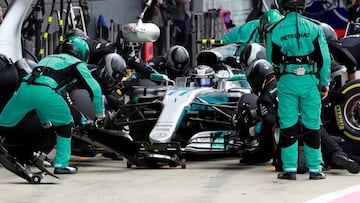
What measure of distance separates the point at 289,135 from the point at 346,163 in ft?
2.75

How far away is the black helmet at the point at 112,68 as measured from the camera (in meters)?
13.4

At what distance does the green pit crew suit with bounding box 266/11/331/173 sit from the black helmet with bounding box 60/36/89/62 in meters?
2.67

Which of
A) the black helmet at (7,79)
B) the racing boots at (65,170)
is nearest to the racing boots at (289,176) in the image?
the racing boots at (65,170)

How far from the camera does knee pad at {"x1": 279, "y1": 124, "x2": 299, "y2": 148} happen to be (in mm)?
11109

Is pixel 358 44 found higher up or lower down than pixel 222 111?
higher up

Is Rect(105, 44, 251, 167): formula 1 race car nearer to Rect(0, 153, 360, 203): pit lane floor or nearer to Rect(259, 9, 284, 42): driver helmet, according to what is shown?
Rect(0, 153, 360, 203): pit lane floor

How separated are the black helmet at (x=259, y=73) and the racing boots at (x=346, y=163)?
1530 millimetres

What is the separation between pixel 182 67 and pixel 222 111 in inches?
89.4

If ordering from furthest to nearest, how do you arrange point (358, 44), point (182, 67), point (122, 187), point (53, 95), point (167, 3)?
point (167, 3)
point (182, 67)
point (358, 44)
point (53, 95)
point (122, 187)

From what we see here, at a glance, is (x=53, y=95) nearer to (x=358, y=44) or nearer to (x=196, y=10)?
(x=358, y=44)

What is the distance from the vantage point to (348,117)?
40.3 feet

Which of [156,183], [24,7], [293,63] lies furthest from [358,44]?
[24,7]

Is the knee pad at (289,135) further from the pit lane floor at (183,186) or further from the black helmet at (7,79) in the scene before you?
the black helmet at (7,79)

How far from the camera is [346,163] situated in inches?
449
